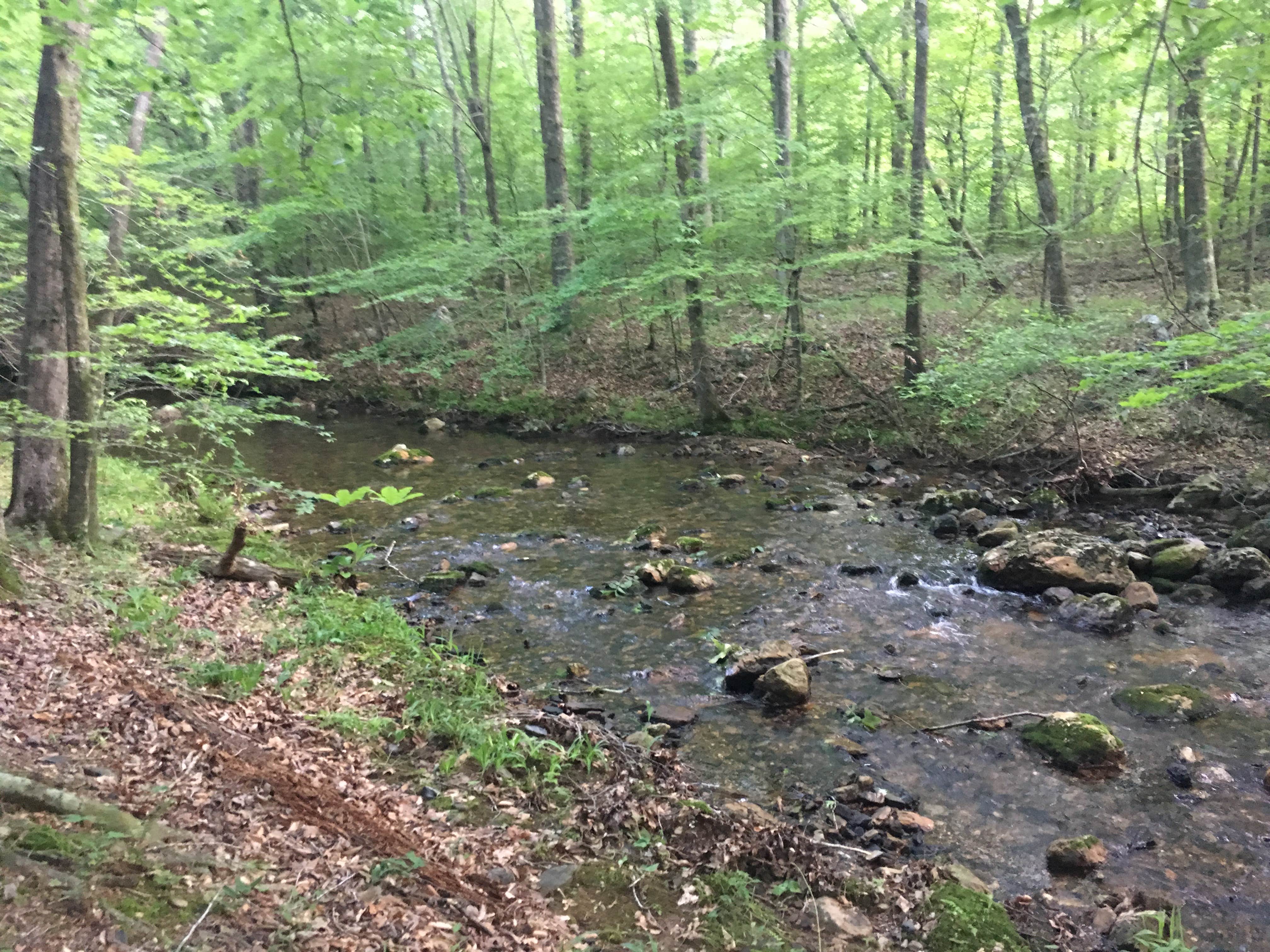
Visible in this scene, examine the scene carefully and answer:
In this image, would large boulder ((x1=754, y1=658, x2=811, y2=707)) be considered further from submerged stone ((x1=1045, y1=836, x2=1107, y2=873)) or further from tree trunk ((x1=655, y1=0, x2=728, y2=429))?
tree trunk ((x1=655, y1=0, x2=728, y2=429))

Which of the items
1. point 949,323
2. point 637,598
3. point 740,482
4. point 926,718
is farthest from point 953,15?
point 926,718

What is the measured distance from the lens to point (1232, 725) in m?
5.60

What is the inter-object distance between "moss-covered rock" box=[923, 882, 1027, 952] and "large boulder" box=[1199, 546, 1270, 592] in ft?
20.2

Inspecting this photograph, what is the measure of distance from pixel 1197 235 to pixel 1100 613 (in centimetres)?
811

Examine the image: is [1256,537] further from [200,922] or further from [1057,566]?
[200,922]

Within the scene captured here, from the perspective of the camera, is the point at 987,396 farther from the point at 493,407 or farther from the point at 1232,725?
the point at 493,407

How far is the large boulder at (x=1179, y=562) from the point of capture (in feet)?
27.1

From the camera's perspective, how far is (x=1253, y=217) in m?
13.9

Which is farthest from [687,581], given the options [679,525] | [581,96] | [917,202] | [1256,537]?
[581,96]

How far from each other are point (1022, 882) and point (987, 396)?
10629 mm

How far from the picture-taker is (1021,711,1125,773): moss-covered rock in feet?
16.9

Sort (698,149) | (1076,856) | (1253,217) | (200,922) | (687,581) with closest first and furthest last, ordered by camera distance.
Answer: (200,922)
(1076,856)
(687,581)
(1253,217)
(698,149)

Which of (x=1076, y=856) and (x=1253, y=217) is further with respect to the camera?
(x=1253, y=217)

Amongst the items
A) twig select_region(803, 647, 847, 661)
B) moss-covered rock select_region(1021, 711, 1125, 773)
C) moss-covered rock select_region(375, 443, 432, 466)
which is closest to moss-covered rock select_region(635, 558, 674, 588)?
twig select_region(803, 647, 847, 661)
